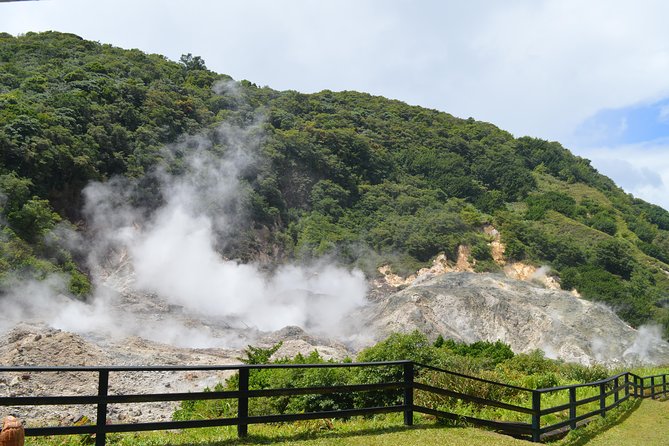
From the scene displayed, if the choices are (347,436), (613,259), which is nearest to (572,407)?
(347,436)

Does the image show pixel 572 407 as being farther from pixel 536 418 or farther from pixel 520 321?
pixel 520 321

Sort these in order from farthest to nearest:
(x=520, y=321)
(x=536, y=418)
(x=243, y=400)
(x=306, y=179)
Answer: (x=306, y=179) → (x=520, y=321) → (x=536, y=418) → (x=243, y=400)

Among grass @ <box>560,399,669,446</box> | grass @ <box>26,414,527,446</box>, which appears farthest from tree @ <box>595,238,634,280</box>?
grass @ <box>26,414,527,446</box>

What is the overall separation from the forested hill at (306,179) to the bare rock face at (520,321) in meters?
16.1

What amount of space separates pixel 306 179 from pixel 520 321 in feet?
117

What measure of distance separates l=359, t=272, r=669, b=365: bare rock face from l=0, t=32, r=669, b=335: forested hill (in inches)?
635

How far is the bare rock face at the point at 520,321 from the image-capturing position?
4169cm

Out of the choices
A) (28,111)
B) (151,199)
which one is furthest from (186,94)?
(28,111)

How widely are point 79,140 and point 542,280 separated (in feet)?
161

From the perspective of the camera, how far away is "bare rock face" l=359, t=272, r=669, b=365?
41688 mm

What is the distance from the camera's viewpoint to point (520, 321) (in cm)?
4653

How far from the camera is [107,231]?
51.4m

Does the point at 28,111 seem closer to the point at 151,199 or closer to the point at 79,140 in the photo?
the point at 79,140

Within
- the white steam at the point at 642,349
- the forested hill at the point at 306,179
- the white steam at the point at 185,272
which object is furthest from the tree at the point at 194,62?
the white steam at the point at 642,349
